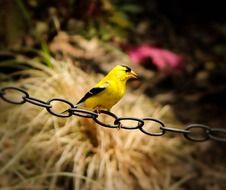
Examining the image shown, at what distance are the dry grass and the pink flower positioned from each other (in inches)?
33.7

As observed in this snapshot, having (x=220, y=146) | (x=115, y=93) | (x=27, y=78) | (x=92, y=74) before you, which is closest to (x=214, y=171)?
(x=220, y=146)

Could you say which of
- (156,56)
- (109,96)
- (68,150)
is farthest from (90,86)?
(109,96)

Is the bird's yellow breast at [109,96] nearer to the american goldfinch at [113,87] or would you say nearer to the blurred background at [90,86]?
the american goldfinch at [113,87]

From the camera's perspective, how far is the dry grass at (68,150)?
3867mm

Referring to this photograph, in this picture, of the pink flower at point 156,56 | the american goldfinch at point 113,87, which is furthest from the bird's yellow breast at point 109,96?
the pink flower at point 156,56

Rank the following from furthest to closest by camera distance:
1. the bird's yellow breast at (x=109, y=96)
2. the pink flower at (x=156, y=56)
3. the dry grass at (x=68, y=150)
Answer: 1. the pink flower at (x=156, y=56)
2. the dry grass at (x=68, y=150)
3. the bird's yellow breast at (x=109, y=96)

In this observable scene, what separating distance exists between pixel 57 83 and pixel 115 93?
6.72 feet

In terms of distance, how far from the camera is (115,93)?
2209mm

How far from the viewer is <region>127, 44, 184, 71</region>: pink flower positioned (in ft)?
16.4

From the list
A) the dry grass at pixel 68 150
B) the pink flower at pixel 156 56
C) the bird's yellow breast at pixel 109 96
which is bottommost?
the bird's yellow breast at pixel 109 96

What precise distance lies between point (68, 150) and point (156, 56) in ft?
4.89

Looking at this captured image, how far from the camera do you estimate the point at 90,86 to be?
429 cm

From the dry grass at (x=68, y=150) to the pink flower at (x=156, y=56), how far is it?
856 millimetres

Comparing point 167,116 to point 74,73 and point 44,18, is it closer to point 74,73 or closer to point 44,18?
point 74,73
